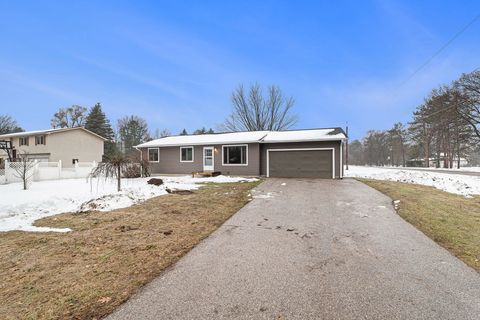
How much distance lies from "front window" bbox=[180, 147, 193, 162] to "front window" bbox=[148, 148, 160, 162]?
235 centimetres

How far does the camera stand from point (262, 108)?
36.4m

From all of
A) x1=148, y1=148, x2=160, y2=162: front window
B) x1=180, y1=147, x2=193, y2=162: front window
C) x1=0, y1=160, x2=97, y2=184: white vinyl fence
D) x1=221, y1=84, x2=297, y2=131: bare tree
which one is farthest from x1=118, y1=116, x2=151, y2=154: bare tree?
x1=180, y1=147, x2=193, y2=162: front window

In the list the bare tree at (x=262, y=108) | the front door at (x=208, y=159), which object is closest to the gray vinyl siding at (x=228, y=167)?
the front door at (x=208, y=159)

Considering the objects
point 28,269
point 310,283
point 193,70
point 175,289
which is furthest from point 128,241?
point 193,70

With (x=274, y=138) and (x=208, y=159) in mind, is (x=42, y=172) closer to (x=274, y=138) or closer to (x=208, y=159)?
(x=208, y=159)

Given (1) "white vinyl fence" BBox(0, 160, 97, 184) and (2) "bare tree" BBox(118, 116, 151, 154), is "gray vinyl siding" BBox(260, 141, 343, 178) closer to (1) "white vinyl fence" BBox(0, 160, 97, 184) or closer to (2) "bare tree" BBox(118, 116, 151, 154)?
(1) "white vinyl fence" BBox(0, 160, 97, 184)

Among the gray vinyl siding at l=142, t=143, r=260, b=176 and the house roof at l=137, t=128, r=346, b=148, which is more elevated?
the house roof at l=137, t=128, r=346, b=148

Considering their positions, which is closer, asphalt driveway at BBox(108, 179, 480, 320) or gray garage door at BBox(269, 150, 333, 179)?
asphalt driveway at BBox(108, 179, 480, 320)

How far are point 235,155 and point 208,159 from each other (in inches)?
88.9

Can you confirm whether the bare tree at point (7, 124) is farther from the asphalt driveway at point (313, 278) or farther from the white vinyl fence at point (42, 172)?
the asphalt driveway at point (313, 278)

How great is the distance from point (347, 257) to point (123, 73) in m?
25.6

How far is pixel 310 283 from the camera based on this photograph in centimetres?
303

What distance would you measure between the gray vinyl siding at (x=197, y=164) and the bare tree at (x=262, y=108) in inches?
707

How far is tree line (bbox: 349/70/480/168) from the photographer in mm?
29070
